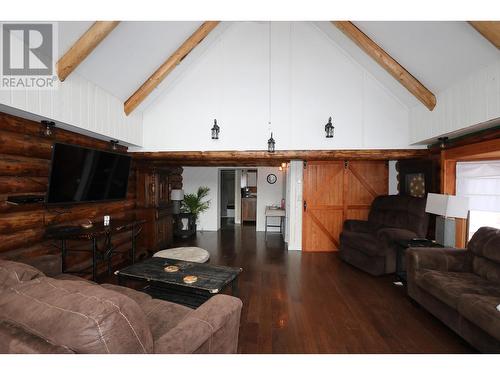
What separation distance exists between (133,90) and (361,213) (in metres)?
5.21

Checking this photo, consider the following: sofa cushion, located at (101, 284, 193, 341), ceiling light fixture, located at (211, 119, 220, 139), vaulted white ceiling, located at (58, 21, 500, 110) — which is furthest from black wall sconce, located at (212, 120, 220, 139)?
sofa cushion, located at (101, 284, 193, 341)

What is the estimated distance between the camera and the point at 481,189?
4016mm

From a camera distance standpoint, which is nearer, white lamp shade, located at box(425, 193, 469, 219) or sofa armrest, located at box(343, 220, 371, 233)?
white lamp shade, located at box(425, 193, 469, 219)

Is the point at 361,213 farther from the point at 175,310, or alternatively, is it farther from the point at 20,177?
the point at 20,177

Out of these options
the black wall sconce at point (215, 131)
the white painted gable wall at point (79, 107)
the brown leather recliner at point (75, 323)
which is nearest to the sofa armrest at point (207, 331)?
the brown leather recliner at point (75, 323)

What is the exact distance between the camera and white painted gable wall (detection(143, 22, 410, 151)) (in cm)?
423

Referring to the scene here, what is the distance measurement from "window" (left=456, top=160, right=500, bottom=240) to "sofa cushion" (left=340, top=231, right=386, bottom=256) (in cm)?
169

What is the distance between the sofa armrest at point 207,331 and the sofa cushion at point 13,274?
1.26 m

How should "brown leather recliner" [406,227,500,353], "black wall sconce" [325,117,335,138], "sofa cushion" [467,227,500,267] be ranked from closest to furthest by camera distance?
"brown leather recliner" [406,227,500,353], "sofa cushion" [467,227,500,267], "black wall sconce" [325,117,335,138]

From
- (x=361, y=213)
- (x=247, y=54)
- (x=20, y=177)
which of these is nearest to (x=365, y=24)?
(x=247, y=54)

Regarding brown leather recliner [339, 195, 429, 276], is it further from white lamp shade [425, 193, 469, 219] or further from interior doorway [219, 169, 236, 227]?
interior doorway [219, 169, 236, 227]

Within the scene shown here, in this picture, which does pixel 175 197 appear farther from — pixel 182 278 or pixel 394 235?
pixel 394 235

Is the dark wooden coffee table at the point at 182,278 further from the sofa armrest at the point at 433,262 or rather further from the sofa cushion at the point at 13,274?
the sofa armrest at the point at 433,262

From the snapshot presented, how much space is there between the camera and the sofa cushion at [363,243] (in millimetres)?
3842
